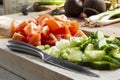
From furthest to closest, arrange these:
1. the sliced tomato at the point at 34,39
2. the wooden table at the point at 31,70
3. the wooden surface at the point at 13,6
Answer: the wooden surface at the point at 13,6
the sliced tomato at the point at 34,39
the wooden table at the point at 31,70

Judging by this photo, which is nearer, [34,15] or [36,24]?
[36,24]

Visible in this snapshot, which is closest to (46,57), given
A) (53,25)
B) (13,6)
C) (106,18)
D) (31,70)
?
(31,70)

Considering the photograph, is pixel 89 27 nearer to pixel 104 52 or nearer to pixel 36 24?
pixel 36 24

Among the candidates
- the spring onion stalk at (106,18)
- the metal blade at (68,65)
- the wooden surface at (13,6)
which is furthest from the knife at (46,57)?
the wooden surface at (13,6)

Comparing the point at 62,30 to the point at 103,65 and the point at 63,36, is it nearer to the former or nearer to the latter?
the point at 63,36

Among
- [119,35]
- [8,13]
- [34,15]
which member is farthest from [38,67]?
[8,13]

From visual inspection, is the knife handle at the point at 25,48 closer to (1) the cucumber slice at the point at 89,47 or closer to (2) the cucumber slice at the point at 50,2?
(1) the cucumber slice at the point at 89,47

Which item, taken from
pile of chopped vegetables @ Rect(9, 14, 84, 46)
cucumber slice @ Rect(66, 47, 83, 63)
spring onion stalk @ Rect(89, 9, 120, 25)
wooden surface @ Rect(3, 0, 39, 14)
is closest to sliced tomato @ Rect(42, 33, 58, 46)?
pile of chopped vegetables @ Rect(9, 14, 84, 46)
